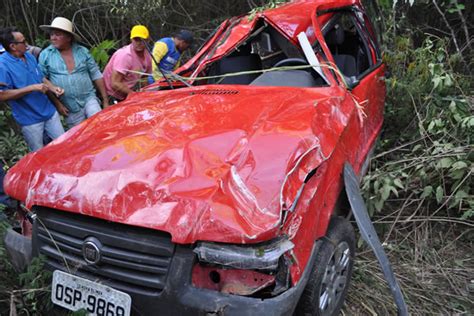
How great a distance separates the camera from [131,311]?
2043mm

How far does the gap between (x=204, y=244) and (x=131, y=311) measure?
0.49m

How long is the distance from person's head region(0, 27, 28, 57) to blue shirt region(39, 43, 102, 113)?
31cm

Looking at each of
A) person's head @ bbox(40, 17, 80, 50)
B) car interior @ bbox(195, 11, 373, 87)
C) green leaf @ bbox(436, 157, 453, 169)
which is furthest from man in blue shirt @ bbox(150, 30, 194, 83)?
green leaf @ bbox(436, 157, 453, 169)

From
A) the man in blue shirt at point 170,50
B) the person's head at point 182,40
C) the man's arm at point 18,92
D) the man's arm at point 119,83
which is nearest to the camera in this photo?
the man's arm at point 18,92

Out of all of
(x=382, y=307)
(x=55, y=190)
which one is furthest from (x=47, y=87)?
(x=382, y=307)

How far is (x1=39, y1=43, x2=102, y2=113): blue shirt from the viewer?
4.40 m

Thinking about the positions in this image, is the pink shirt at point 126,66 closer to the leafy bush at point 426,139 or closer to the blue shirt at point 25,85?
the blue shirt at point 25,85

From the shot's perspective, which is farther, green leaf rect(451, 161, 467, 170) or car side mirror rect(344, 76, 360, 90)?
green leaf rect(451, 161, 467, 170)

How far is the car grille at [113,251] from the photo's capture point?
6.55ft

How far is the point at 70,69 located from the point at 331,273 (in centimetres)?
335

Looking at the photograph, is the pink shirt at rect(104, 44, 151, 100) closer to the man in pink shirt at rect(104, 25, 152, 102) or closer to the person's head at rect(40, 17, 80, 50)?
the man in pink shirt at rect(104, 25, 152, 102)

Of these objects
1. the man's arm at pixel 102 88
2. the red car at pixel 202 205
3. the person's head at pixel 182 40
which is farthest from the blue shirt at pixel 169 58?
the red car at pixel 202 205

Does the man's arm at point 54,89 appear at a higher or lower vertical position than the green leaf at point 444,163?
higher

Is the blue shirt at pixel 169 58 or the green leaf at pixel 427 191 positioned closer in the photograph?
the green leaf at pixel 427 191
